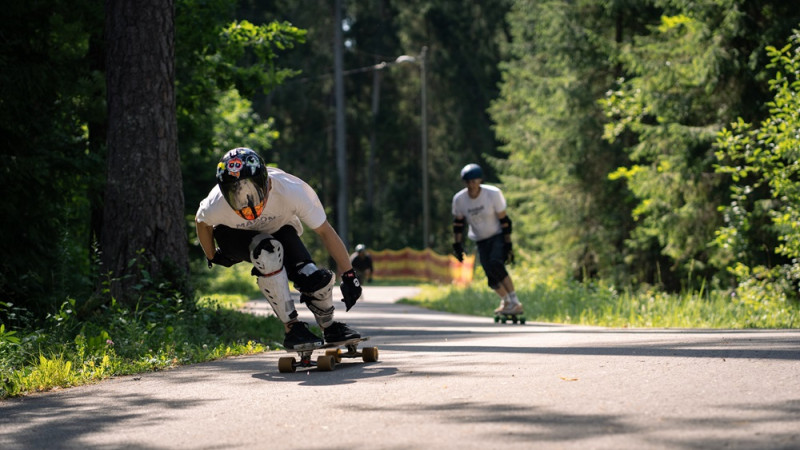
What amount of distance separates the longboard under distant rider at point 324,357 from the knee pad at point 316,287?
0.24m

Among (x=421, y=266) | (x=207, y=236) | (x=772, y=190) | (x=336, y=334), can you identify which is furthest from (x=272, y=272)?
(x=421, y=266)

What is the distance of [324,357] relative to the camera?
7.91m

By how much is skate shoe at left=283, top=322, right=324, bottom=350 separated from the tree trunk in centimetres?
395

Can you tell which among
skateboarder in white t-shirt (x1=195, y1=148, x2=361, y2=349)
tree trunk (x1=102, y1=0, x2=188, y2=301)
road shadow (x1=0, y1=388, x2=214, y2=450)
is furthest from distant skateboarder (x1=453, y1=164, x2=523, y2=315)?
road shadow (x1=0, y1=388, x2=214, y2=450)

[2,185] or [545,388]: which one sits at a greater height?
[2,185]

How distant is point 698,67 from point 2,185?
1109cm

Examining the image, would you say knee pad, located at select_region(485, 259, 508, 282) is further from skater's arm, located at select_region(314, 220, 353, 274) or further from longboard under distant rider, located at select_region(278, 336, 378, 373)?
skater's arm, located at select_region(314, 220, 353, 274)

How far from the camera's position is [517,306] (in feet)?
49.1

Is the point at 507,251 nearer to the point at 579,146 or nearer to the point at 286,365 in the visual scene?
the point at 286,365

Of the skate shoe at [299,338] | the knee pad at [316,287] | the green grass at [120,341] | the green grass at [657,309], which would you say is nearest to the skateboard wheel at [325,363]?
the skate shoe at [299,338]

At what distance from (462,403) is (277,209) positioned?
2546mm

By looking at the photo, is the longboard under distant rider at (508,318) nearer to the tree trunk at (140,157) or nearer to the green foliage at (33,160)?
the tree trunk at (140,157)

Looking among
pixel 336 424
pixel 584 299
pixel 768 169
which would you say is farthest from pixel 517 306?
pixel 336 424

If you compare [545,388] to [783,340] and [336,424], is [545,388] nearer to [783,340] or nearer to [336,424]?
[336,424]
